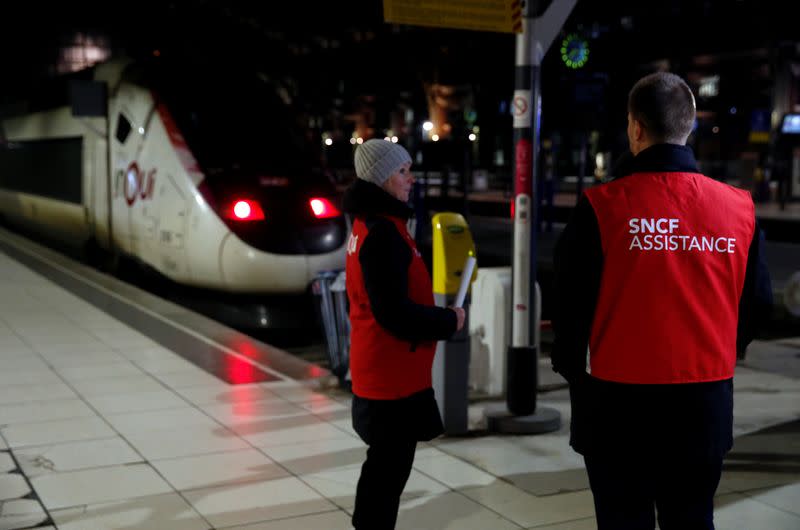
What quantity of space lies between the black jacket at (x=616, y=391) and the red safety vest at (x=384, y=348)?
2.45ft

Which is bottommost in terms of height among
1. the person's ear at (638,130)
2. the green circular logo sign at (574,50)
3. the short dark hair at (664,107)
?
the person's ear at (638,130)

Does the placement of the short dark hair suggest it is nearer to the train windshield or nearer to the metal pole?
the metal pole

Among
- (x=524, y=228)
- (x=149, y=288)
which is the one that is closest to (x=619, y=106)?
(x=149, y=288)

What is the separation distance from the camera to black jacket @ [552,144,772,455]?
267 cm

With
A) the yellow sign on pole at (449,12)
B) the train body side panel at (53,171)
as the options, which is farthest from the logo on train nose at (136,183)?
the yellow sign on pole at (449,12)

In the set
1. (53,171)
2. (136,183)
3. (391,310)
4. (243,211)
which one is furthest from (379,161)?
(53,171)

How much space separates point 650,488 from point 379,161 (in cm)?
141

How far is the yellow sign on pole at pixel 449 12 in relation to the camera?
18.3ft

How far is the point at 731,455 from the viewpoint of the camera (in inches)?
220

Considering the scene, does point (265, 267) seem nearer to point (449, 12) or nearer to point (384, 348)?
point (449, 12)

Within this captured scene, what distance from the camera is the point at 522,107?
5922mm

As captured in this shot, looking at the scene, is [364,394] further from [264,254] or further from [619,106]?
[619,106]

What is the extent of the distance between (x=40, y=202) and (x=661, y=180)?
15827mm

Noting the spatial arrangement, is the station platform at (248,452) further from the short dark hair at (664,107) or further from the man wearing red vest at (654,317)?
the short dark hair at (664,107)
